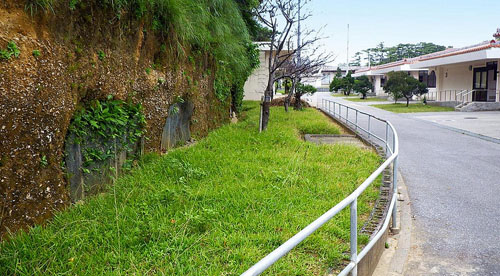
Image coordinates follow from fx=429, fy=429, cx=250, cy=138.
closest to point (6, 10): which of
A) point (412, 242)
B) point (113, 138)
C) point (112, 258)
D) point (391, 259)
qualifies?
point (113, 138)

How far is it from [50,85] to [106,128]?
115cm

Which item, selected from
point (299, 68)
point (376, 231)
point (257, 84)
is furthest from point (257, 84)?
point (376, 231)

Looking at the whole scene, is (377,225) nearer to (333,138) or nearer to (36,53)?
(36,53)

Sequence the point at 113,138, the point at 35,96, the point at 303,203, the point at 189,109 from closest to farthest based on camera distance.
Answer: the point at 35,96 < the point at 303,203 < the point at 113,138 < the point at 189,109

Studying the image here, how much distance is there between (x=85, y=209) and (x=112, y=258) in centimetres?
128

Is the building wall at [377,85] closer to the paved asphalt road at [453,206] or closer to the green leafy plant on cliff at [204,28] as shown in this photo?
the green leafy plant on cliff at [204,28]

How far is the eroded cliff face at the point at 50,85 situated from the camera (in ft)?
12.9

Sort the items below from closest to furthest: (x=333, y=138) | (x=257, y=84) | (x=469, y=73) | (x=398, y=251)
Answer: (x=398, y=251) < (x=333, y=138) < (x=257, y=84) < (x=469, y=73)

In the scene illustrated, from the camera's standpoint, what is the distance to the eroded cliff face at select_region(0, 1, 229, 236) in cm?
393

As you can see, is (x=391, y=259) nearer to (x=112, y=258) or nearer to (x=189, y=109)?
(x=112, y=258)

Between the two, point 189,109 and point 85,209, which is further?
point 189,109

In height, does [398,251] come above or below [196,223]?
below

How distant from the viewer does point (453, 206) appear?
621 cm

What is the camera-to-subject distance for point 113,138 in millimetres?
5609
